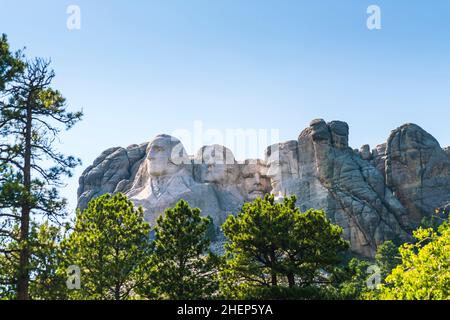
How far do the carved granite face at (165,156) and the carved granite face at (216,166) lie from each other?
3.50 meters

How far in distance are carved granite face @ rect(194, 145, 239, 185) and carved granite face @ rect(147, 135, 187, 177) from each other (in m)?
3.50

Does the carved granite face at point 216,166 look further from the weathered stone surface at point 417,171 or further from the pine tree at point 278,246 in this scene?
the pine tree at point 278,246

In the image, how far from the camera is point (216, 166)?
72.2m

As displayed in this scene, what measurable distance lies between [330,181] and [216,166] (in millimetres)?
15758

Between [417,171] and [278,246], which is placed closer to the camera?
[278,246]

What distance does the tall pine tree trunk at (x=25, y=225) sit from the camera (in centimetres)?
1705

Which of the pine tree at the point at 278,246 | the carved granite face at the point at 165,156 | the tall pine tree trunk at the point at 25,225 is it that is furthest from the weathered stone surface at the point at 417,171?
the tall pine tree trunk at the point at 25,225

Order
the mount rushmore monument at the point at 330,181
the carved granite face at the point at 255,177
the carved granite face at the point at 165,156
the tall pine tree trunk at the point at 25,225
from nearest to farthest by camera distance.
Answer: the tall pine tree trunk at the point at 25,225 < the mount rushmore monument at the point at 330,181 < the carved granite face at the point at 165,156 < the carved granite face at the point at 255,177

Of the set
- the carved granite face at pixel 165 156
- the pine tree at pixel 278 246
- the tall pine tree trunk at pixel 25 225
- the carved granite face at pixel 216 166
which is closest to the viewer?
the tall pine tree trunk at pixel 25 225

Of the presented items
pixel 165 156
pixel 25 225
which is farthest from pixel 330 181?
pixel 25 225

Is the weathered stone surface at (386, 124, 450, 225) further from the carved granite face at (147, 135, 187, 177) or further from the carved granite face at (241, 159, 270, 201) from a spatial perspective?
the carved granite face at (147, 135, 187, 177)

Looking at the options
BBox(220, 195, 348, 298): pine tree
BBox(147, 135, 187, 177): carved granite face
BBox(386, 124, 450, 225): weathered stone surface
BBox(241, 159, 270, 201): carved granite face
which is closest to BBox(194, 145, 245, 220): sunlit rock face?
BBox(241, 159, 270, 201): carved granite face

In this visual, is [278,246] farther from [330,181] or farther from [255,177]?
[255,177]
